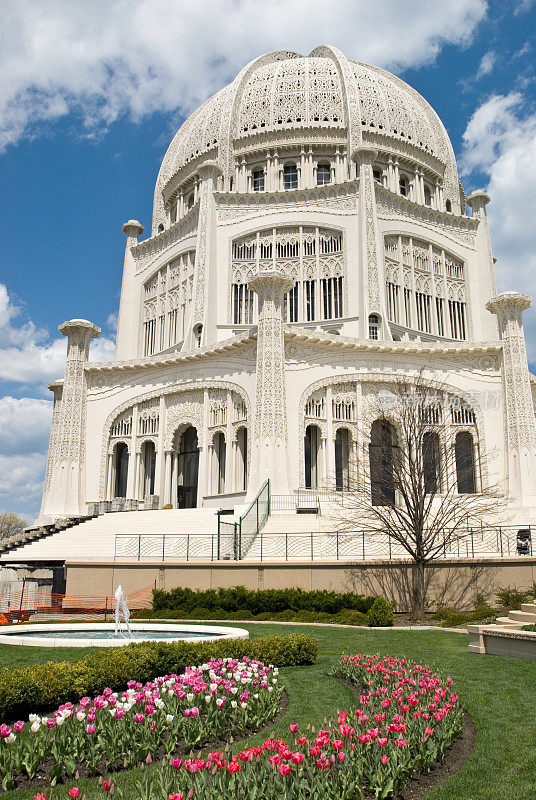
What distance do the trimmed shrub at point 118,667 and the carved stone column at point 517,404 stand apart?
22429 mm

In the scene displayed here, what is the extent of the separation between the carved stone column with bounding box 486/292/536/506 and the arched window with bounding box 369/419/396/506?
574 centimetres

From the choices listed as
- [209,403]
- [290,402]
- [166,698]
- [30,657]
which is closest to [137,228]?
[209,403]

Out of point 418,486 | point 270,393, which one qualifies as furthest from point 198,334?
point 418,486

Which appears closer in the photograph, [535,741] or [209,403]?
[535,741]

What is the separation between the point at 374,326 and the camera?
40.7 m

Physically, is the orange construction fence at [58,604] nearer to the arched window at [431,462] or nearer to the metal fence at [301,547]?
the metal fence at [301,547]

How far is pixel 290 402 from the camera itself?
32.4 meters

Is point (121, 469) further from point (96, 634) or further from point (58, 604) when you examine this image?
point (96, 634)

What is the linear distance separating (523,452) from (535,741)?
26.2 m

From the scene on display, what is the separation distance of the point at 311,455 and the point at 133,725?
26768 millimetres

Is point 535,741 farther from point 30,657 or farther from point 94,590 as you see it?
point 94,590

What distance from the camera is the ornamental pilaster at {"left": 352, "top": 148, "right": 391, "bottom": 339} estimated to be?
40469mm

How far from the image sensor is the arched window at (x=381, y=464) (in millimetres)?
23047

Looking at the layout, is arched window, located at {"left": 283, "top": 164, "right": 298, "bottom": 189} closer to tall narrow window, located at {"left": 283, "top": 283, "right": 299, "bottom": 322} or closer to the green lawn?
tall narrow window, located at {"left": 283, "top": 283, "right": 299, "bottom": 322}
